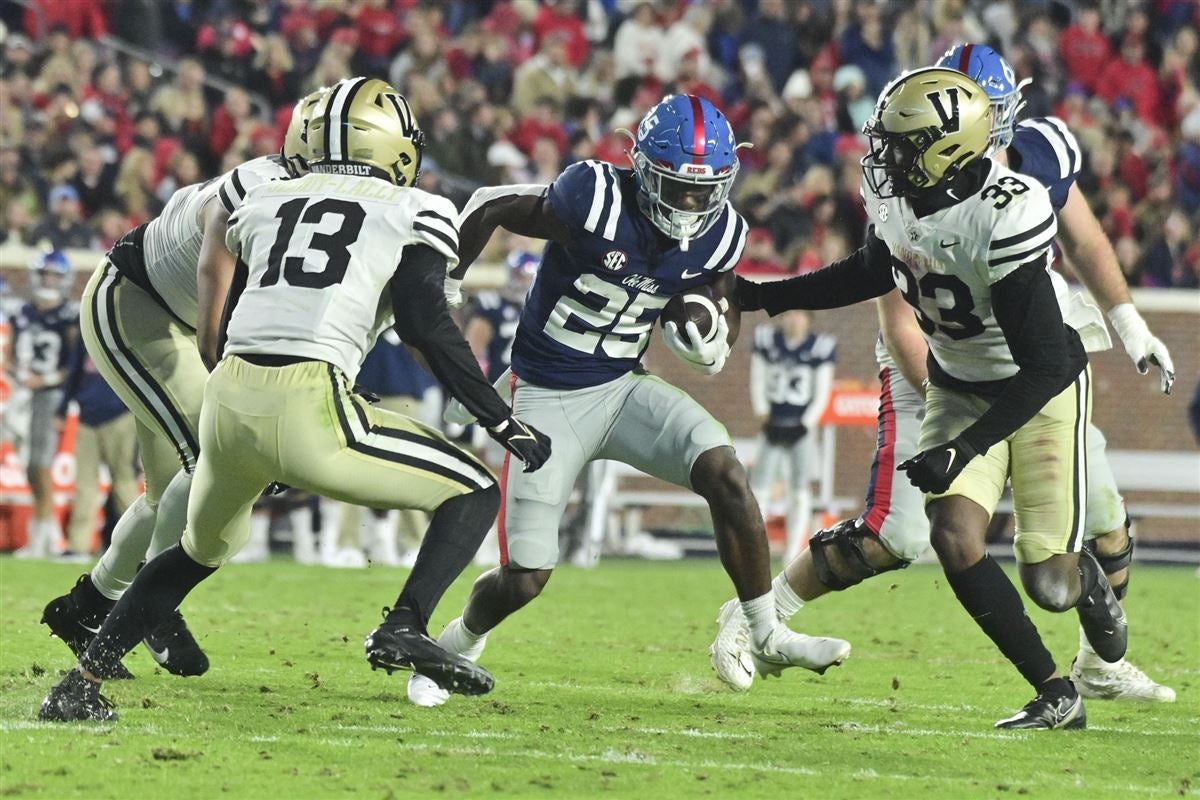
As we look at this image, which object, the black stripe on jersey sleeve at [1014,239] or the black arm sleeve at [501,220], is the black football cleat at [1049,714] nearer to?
the black stripe on jersey sleeve at [1014,239]

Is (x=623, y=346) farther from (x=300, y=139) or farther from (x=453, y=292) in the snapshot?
(x=300, y=139)

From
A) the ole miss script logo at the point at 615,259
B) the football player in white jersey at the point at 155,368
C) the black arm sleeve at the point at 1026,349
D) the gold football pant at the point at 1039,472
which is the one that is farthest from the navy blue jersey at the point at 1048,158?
the football player in white jersey at the point at 155,368

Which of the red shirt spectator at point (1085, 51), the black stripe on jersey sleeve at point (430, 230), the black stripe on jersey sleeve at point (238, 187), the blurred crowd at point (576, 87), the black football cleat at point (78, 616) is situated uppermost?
the red shirt spectator at point (1085, 51)

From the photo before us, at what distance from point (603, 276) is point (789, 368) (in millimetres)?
6502

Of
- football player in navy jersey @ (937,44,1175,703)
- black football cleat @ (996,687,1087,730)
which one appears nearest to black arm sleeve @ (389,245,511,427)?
black football cleat @ (996,687,1087,730)

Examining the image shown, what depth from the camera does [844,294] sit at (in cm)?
541

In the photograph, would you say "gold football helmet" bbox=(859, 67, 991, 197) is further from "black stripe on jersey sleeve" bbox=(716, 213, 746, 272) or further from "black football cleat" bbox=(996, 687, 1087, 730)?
"black football cleat" bbox=(996, 687, 1087, 730)

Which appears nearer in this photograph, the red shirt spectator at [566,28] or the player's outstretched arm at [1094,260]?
the player's outstretched arm at [1094,260]

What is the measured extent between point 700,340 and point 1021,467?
3.33 ft


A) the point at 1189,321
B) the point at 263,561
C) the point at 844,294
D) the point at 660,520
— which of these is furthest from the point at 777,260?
the point at 844,294

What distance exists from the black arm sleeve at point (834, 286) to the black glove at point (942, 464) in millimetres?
740

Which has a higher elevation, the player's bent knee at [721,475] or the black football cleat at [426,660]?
the player's bent knee at [721,475]

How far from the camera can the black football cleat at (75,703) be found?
4457 millimetres

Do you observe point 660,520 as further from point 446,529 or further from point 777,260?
point 446,529
